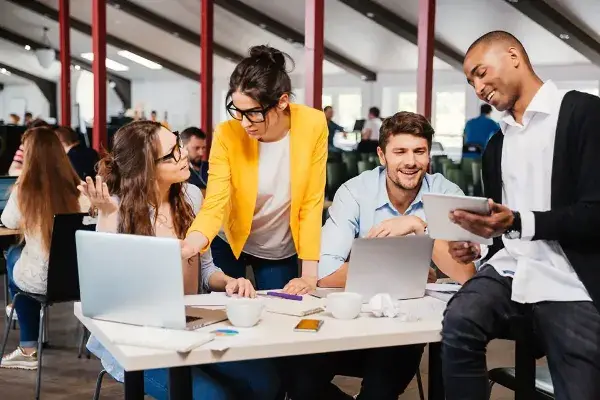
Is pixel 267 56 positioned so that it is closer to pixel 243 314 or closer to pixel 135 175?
pixel 135 175

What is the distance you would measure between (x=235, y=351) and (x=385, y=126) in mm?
1226

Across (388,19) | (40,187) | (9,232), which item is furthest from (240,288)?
(388,19)

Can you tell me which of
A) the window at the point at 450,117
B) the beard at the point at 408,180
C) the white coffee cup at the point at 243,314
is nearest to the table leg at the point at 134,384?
the white coffee cup at the point at 243,314

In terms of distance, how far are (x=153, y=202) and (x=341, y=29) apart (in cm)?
1132

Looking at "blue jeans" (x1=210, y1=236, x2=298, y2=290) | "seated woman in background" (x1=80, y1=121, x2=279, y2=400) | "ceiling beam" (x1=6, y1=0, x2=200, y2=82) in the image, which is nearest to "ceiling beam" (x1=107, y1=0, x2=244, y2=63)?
"ceiling beam" (x1=6, y1=0, x2=200, y2=82)

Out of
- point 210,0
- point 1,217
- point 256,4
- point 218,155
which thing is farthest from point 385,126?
point 256,4

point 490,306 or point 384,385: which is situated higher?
point 490,306

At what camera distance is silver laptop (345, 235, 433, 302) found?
89.0 inches

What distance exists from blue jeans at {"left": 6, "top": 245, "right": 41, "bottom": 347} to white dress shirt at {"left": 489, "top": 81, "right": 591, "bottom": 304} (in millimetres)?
2824

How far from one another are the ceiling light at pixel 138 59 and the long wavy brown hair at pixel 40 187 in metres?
14.3

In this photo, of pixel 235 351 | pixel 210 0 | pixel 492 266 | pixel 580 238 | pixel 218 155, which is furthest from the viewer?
pixel 210 0

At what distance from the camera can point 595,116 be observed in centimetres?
208

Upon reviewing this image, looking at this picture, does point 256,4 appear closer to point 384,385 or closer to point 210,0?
Answer: point 210,0

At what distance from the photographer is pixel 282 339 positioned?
1894 millimetres
